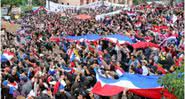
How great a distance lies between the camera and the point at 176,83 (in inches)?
442

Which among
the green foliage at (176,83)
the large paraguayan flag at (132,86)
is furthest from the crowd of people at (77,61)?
the green foliage at (176,83)

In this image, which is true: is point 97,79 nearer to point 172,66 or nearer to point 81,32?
point 172,66

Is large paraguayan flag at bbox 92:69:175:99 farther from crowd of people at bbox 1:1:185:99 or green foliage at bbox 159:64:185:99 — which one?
green foliage at bbox 159:64:185:99

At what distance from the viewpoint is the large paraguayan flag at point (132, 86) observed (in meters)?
12.7

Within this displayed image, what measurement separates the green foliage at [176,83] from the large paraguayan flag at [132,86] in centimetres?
48

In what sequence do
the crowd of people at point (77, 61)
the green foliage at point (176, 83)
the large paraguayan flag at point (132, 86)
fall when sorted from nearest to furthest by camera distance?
1. the green foliage at point (176, 83)
2. the large paraguayan flag at point (132, 86)
3. the crowd of people at point (77, 61)

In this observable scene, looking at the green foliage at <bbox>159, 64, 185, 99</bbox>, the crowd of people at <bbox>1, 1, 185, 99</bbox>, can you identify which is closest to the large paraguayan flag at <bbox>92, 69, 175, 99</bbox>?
the crowd of people at <bbox>1, 1, 185, 99</bbox>

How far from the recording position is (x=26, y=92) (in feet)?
45.7

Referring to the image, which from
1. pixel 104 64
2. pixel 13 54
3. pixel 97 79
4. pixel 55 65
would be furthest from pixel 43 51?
pixel 97 79

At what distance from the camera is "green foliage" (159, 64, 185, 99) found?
36.2 ft

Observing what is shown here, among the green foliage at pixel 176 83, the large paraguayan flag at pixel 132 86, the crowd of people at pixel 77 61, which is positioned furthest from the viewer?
the crowd of people at pixel 77 61

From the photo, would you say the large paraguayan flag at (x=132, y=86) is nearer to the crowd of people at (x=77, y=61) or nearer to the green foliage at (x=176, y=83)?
the crowd of people at (x=77, y=61)

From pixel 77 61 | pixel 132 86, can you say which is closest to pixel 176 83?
pixel 132 86

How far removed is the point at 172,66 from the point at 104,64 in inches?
80.5
